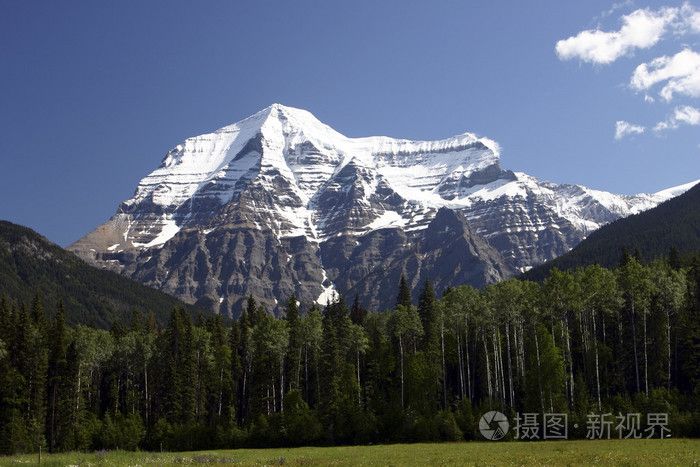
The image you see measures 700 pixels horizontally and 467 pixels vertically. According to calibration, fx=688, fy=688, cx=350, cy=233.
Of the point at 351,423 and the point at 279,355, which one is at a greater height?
the point at 279,355

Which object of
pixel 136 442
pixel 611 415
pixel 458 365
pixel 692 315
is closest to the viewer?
pixel 611 415

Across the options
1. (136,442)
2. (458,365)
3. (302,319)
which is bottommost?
(136,442)

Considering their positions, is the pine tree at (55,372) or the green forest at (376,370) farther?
the pine tree at (55,372)

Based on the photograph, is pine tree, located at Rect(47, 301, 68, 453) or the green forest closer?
the green forest

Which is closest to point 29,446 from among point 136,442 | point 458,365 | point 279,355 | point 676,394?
point 136,442

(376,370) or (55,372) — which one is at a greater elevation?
(55,372)

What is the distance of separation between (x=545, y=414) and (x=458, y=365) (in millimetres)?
26476

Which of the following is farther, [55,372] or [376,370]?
[376,370]

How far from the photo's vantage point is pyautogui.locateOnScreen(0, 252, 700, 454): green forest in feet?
245

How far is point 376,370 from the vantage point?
305 ft

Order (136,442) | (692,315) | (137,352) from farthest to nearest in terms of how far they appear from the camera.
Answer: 1. (137,352)
2. (136,442)
3. (692,315)

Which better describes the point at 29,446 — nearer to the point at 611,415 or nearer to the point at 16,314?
the point at 16,314

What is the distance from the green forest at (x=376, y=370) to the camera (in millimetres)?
74812

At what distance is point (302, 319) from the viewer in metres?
102
